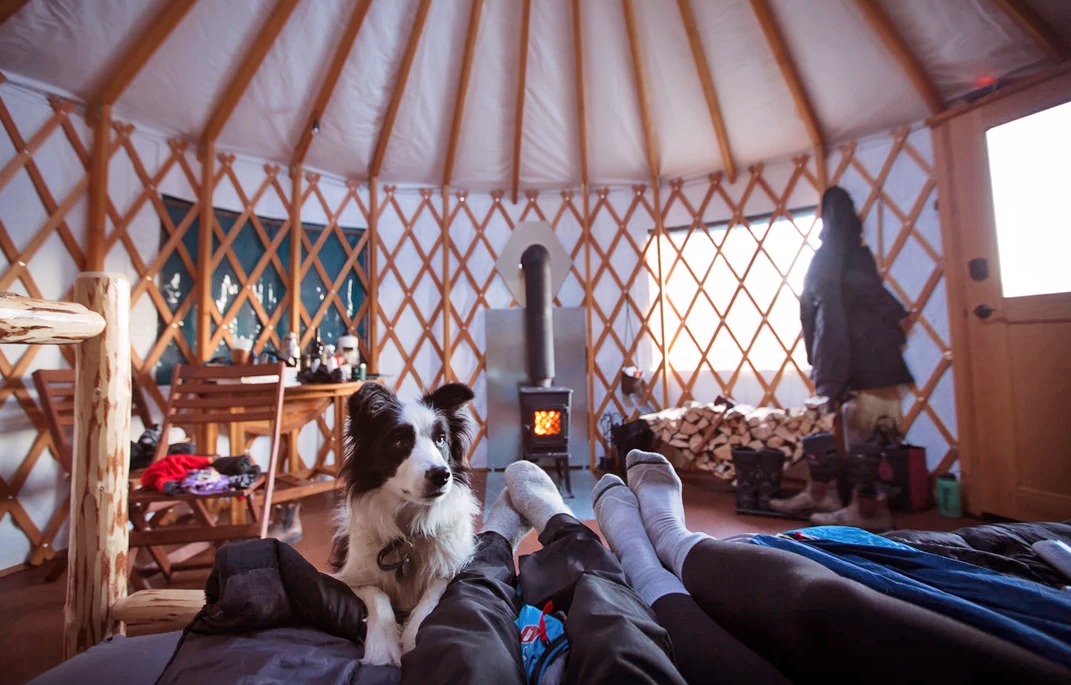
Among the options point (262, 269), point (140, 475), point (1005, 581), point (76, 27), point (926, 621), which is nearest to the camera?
point (926, 621)

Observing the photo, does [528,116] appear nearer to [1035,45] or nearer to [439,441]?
[1035,45]

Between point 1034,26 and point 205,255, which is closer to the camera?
point 1034,26

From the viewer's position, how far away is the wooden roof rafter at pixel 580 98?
243 cm

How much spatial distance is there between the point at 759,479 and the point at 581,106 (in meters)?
2.23

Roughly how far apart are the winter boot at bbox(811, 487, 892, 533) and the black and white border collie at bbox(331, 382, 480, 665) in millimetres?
1685

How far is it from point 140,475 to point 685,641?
70.1 inches

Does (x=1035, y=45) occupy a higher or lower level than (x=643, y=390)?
higher

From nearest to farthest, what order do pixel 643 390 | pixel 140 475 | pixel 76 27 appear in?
pixel 140 475, pixel 76 27, pixel 643 390

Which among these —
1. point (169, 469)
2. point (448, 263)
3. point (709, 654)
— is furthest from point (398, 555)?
point (448, 263)

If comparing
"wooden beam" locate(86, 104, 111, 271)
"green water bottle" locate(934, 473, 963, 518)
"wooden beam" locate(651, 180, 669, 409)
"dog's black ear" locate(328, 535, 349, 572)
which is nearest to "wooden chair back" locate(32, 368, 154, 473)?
"wooden beam" locate(86, 104, 111, 271)

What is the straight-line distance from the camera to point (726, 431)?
2605 mm

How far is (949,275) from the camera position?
2199 millimetres

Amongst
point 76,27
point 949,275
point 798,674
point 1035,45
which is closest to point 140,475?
point 76,27

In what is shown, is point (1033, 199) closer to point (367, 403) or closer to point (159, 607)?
point (367, 403)
